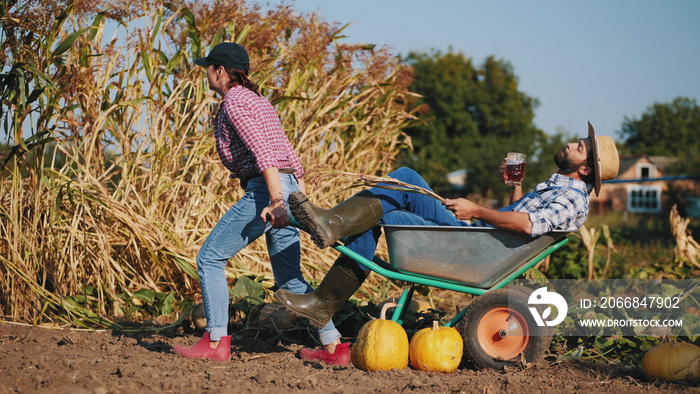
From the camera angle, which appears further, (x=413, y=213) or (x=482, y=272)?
(x=413, y=213)

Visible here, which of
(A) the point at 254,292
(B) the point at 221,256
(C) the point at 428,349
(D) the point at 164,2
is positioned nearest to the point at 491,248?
(C) the point at 428,349

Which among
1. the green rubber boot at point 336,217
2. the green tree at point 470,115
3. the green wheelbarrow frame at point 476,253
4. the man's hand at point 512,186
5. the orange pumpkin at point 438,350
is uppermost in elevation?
the green tree at point 470,115

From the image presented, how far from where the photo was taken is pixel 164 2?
180 inches

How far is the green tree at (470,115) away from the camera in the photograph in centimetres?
3619

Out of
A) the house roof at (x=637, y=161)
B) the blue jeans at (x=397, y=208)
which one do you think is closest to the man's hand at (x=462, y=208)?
the blue jeans at (x=397, y=208)

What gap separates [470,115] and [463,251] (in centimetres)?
3796

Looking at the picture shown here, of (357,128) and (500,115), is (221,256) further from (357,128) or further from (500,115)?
(500,115)

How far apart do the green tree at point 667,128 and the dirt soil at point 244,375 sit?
46.3 meters

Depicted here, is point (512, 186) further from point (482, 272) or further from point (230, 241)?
point (230, 241)

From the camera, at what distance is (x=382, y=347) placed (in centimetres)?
284

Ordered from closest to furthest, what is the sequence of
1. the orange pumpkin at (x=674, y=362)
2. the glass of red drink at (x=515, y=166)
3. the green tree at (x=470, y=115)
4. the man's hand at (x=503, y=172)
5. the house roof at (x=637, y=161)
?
the orange pumpkin at (x=674, y=362)
the glass of red drink at (x=515, y=166)
the man's hand at (x=503, y=172)
the house roof at (x=637, y=161)
the green tree at (x=470, y=115)

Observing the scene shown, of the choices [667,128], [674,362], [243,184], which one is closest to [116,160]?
[243,184]

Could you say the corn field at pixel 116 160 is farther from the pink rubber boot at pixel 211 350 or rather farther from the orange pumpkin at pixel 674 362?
the orange pumpkin at pixel 674 362

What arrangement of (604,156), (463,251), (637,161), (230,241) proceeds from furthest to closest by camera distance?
(637,161)
(604,156)
(230,241)
(463,251)
